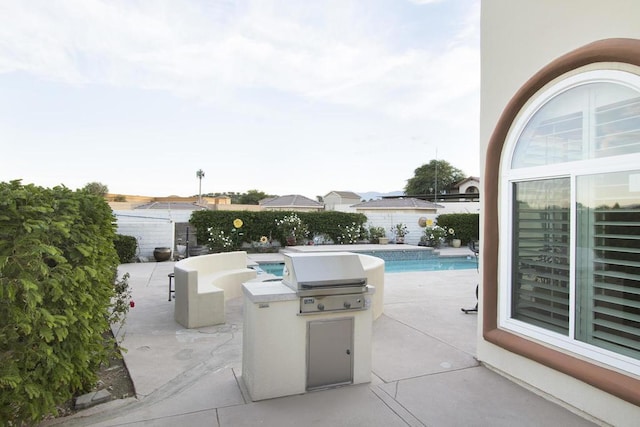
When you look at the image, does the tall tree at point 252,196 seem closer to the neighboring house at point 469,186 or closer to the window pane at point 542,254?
the neighboring house at point 469,186

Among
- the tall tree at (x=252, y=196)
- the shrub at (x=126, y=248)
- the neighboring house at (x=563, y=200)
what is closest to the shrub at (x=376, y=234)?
the shrub at (x=126, y=248)

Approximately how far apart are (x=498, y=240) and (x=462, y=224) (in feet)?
64.2

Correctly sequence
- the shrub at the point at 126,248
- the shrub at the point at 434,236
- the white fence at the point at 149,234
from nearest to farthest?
1. the shrub at the point at 126,248
2. the white fence at the point at 149,234
3. the shrub at the point at 434,236

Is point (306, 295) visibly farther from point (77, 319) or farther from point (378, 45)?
point (378, 45)

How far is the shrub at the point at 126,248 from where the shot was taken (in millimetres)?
13983

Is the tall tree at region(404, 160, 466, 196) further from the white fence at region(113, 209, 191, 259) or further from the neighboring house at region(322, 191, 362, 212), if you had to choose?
the white fence at region(113, 209, 191, 259)

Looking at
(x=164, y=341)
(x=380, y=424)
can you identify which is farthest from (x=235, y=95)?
(x=380, y=424)

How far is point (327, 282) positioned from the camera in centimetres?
365

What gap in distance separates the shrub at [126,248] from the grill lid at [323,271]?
40.6 ft

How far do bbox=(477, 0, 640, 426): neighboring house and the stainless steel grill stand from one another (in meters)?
1.79

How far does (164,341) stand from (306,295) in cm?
314

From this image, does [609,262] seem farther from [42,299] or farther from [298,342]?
[42,299]

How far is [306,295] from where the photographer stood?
3641 millimetres

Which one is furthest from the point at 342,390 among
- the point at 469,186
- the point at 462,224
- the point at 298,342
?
the point at 469,186
